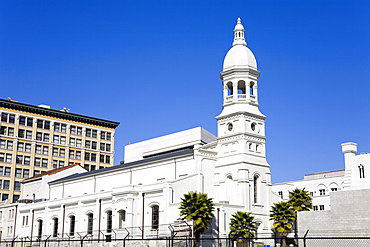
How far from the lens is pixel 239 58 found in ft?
235

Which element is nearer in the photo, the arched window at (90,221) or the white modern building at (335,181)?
the white modern building at (335,181)

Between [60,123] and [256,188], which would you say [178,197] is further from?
[60,123]

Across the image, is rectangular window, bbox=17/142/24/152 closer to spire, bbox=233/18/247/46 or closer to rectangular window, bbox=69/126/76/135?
rectangular window, bbox=69/126/76/135

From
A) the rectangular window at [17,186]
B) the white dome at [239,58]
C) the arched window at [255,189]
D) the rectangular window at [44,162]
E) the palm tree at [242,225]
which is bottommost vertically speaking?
the palm tree at [242,225]

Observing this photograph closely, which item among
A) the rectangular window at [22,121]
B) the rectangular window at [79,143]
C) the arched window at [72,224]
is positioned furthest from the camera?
the rectangular window at [79,143]

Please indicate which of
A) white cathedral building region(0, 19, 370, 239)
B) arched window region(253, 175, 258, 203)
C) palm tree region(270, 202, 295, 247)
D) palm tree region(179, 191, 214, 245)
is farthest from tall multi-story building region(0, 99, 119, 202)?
palm tree region(270, 202, 295, 247)

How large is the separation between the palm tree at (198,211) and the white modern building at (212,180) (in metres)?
4.11

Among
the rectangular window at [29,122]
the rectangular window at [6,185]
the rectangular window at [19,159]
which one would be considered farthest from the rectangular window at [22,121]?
the rectangular window at [6,185]

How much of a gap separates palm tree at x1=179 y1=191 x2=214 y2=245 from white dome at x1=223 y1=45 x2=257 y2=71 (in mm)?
21749

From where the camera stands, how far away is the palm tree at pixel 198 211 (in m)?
56.4

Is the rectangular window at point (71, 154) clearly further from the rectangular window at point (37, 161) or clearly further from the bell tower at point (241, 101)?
the bell tower at point (241, 101)

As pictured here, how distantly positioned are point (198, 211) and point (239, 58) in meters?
24.4

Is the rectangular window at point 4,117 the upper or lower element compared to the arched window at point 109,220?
upper

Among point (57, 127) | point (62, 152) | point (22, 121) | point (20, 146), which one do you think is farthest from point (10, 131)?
point (62, 152)
